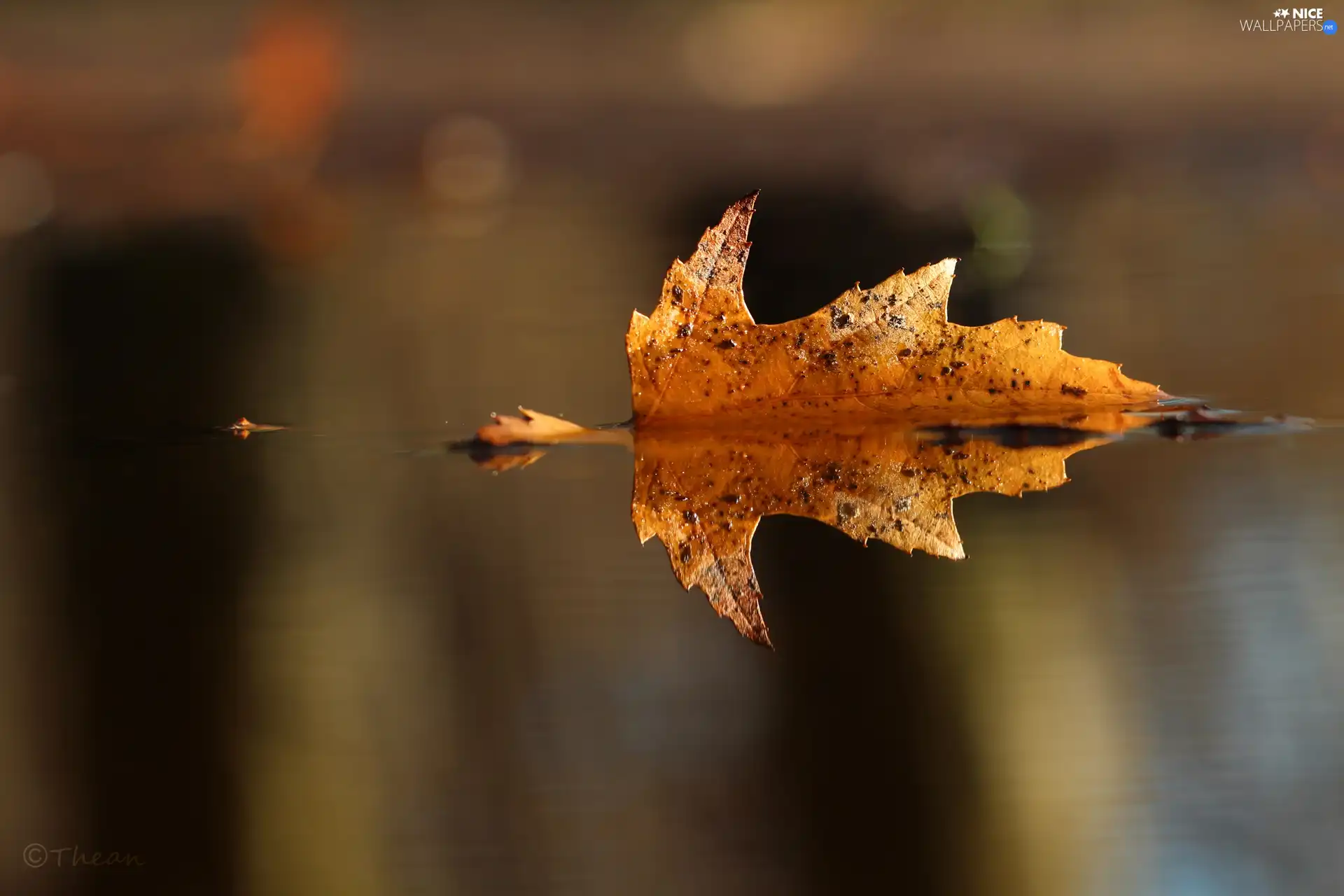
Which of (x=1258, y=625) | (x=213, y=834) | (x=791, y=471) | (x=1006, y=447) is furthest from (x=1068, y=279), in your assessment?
(x=213, y=834)

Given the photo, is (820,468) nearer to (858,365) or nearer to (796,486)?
(796,486)

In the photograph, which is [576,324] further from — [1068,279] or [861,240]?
[861,240]

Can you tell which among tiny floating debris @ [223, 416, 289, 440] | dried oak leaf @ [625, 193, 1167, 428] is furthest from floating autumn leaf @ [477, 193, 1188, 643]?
tiny floating debris @ [223, 416, 289, 440]

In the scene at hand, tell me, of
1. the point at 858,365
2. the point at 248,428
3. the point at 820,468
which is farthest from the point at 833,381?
the point at 248,428

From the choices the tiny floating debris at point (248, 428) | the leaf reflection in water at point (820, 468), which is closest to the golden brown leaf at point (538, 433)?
the leaf reflection in water at point (820, 468)

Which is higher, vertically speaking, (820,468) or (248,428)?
(248,428)

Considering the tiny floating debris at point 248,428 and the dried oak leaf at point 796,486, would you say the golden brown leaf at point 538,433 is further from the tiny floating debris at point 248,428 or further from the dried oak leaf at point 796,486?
the tiny floating debris at point 248,428

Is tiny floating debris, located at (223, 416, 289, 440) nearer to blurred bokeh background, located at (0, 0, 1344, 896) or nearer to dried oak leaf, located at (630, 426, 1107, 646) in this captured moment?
blurred bokeh background, located at (0, 0, 1344, 896)

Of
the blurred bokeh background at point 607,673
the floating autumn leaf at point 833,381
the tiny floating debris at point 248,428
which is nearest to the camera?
the blurred bokeh background at point 607,673
